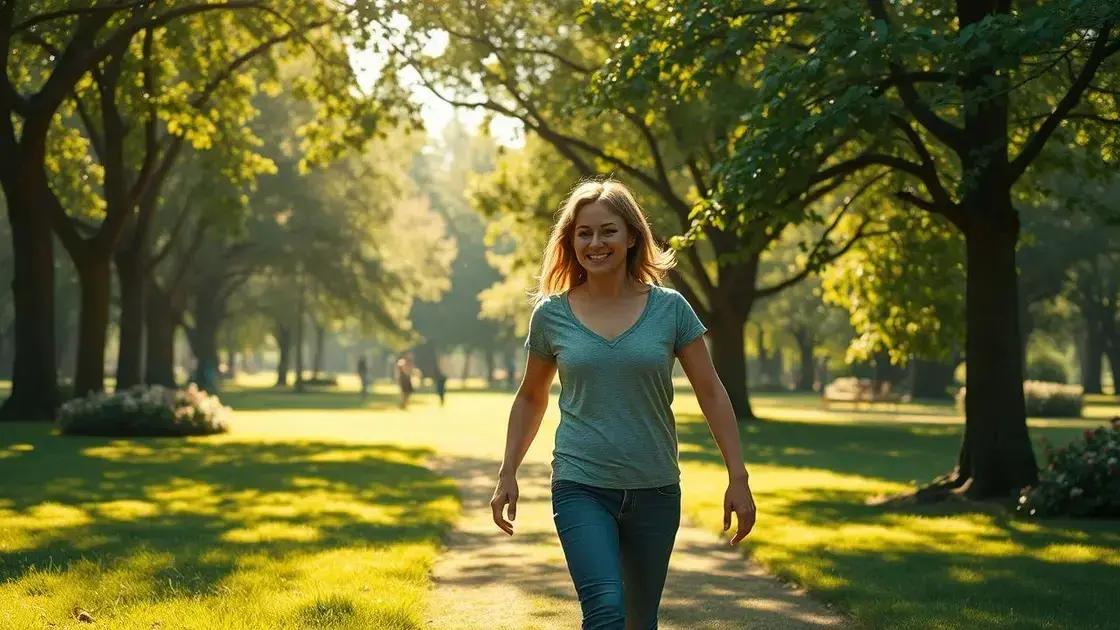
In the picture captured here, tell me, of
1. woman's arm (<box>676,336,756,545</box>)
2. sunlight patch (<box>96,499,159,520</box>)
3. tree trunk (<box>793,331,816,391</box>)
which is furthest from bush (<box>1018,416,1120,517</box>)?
tree trunk (<box>793,331,816,391</box>)

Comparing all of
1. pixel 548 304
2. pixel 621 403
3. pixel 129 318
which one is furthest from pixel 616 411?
pixel 129 318

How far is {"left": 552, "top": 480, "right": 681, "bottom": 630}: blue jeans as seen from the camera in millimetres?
4336

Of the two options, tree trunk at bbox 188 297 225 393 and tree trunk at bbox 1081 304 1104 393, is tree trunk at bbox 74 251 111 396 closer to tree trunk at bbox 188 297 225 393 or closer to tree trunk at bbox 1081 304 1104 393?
tree trunk at bbox 188 297 225 393

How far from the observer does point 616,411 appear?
177 inches

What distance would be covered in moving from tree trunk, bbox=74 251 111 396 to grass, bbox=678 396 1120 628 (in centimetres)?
1247

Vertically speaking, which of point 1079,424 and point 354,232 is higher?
point 354,232

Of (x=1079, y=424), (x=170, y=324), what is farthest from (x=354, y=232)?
(x=1079, y=424)

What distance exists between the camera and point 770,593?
880cm

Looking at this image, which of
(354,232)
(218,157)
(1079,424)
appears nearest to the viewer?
(218,157)

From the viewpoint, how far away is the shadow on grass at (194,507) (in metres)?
9.41

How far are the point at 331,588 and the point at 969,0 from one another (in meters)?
9.30

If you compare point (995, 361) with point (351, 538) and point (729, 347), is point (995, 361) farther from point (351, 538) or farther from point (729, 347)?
point (729, 347)

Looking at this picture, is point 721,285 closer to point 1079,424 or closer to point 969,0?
point 1079,424

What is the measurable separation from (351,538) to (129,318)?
69.5 ft
